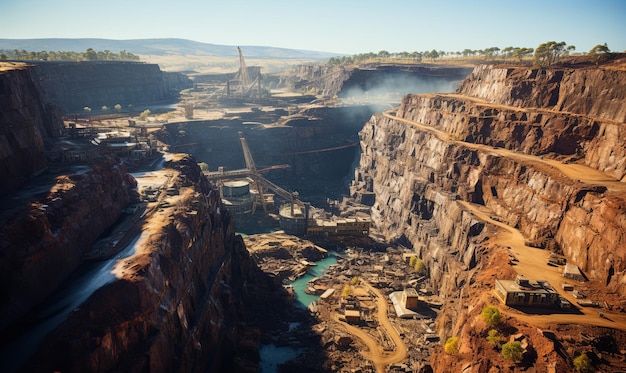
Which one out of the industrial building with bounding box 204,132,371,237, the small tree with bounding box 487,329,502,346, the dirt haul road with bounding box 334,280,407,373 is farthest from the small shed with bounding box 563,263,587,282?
the industrial building with bounding box 204,132,371,237

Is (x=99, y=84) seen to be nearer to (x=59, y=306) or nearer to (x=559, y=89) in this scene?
(x=59, y=306)

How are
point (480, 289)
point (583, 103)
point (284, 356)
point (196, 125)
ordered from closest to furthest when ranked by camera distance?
1. point (480, 289)
2. point (284, 356)
3. point (583, 103)
4. point (196, 125)

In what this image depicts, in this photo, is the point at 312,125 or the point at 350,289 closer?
the point at 350,289

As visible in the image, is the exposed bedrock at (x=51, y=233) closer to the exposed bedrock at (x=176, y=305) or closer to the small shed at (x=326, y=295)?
the exposed bedrock at (x=176, y=305)

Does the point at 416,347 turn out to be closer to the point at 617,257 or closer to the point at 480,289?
the point at 480,289

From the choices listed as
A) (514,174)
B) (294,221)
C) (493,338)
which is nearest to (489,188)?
(514,174)

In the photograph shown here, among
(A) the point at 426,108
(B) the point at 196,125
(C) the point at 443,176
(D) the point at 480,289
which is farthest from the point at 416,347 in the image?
(B) the point at 196,125

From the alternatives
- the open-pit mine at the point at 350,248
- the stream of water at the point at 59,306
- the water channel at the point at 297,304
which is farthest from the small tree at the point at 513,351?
the stream of water at the point at 59,306
